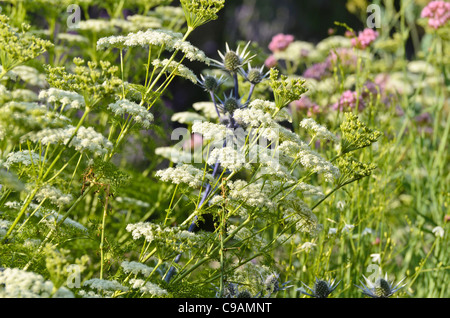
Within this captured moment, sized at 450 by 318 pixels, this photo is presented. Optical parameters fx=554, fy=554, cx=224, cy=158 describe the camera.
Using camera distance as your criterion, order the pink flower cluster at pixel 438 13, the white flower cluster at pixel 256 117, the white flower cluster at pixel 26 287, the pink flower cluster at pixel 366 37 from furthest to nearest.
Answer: the pink flower cluster at pixel 438 13 < the pink flower cluster at pixel 366 37 < the white flower cluster at pixel 256 117 < the white flower cluster at pixel 26 287

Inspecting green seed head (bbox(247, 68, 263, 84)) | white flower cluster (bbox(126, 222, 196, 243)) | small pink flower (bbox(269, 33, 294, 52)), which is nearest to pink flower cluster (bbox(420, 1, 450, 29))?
small pink flower (bbox(269, 33, 294, 52))

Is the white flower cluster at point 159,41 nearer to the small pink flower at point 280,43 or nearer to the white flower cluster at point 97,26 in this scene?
the white flower cluster at point 97,26

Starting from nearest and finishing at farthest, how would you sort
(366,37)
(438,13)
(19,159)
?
(19,159), (366,37), (438,13)

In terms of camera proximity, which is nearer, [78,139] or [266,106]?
[78,139]

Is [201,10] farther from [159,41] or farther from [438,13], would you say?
[438,13]

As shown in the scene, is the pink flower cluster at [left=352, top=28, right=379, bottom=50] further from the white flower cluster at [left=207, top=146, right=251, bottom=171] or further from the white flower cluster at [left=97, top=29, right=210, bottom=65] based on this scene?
the white flower cluster at [left=207, top=146, right=251, bottom=171]

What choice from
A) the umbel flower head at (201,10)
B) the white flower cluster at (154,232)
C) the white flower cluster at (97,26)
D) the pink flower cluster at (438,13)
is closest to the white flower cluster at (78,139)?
the white flower cluster at (154,232)

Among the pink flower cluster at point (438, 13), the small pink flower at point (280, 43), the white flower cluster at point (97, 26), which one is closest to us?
the white flower cluster at point (97, 26)

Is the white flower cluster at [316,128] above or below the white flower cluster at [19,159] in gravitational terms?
above

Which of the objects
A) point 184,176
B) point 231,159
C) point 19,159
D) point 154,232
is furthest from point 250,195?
point 19,159

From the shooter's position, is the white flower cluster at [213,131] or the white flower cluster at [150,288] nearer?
the white flower cluster at [150,288]

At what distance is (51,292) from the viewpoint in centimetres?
140

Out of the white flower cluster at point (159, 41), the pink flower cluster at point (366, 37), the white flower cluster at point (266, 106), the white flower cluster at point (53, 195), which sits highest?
the pink flower cluster at point (366, 37)

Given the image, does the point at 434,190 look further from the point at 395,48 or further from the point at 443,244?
the point at 395,48
